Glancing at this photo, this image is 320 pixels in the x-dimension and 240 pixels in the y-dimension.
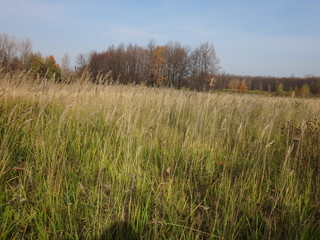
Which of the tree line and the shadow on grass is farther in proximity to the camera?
the tree line

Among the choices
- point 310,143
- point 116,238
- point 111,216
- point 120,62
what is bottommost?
point 116,238

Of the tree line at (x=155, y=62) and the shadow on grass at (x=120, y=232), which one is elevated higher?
the tree line at (x=155, y=62)

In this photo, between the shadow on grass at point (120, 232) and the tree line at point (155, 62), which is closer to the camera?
the shadow on grass at point (120, 232)

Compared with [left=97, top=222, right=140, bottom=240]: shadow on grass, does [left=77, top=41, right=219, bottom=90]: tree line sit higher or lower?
higher

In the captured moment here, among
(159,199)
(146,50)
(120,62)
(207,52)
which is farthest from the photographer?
(146,50)

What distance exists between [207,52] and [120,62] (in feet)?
70.6

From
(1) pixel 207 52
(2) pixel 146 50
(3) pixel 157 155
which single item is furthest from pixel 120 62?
(3) pixel 157 155

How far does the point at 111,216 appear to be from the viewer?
1511 mm

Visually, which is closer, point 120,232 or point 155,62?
point 120,232

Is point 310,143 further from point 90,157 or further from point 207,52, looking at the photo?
point 207,52

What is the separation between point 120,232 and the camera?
1.45 m

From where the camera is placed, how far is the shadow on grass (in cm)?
145

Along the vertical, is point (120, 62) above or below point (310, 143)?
above

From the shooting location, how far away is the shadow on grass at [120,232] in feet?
4.75
